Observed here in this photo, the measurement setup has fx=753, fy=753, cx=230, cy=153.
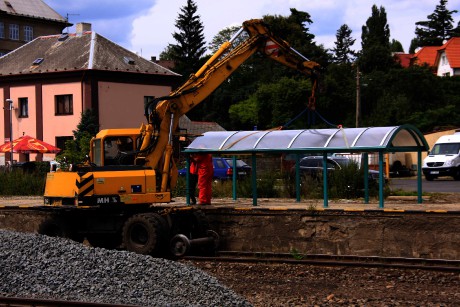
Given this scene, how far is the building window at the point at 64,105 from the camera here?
5138cm

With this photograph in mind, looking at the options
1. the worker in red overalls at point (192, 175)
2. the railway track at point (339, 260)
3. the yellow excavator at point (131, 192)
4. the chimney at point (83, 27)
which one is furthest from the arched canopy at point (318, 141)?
the chimney at point (83, 27)

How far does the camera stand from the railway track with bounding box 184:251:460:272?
14797 millimetres

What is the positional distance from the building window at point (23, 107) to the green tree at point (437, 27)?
265 feet

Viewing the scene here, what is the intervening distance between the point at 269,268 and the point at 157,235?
2.76 m

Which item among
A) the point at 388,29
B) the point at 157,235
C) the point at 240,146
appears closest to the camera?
the point at 157,235

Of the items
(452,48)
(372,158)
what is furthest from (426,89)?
(372,158)

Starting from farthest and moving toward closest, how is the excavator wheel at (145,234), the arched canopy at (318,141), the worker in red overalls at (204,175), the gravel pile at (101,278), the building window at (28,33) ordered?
1. the building window at (28,33)
2. the worker in red overalls at (204,175)
3. the arched canopy at (318,141)
4. the excavator wheel at (145,234)
5. the gravel pile at (101,278)

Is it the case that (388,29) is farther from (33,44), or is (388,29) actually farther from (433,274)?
(433,274)

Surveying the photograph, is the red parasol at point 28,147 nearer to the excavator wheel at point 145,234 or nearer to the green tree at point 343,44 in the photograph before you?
the excavator wheel at point 145,234

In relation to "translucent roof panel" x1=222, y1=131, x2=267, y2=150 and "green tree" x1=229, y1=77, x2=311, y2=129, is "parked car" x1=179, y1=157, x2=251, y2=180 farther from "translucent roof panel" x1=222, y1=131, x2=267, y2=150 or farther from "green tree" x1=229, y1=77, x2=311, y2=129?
"green tree" x1=229, y1=77, x2=311, y2=129

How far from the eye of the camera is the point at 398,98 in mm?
65375

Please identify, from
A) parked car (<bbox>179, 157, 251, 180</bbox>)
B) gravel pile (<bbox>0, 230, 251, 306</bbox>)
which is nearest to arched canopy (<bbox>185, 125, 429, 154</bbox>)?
gravel pile (<bbox>0, 230, 251, 306</bbox>)

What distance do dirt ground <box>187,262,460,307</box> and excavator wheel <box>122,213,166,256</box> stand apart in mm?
1238

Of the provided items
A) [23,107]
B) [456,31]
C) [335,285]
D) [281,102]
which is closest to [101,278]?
[335,285]
